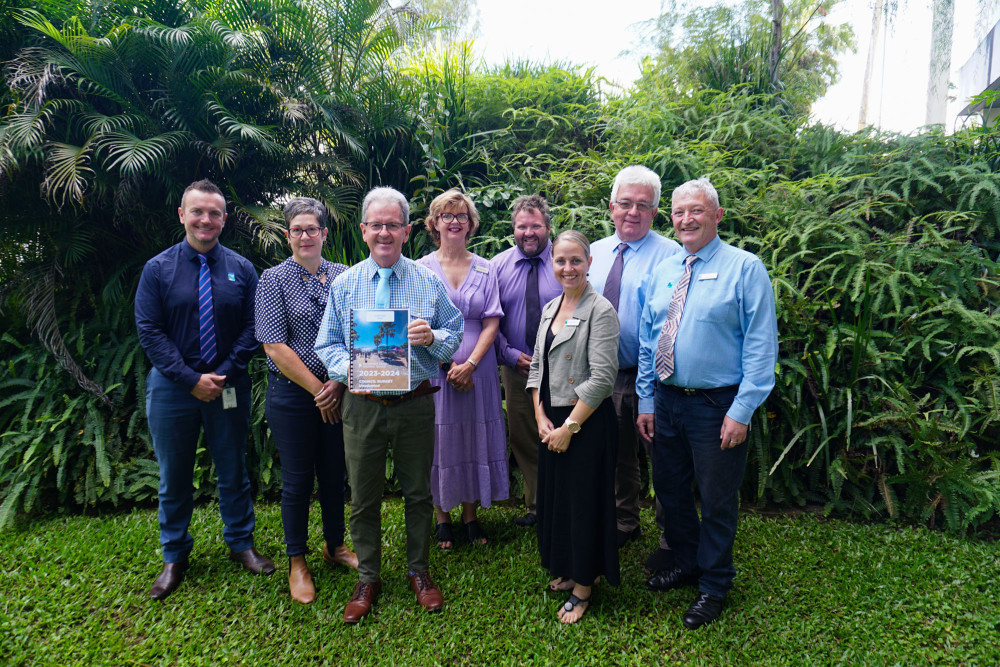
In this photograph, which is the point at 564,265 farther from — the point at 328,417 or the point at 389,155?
the point at 389,155

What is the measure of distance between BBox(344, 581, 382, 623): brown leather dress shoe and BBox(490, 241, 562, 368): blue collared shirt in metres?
1.56

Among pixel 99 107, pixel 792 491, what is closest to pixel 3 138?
pixel 99 107

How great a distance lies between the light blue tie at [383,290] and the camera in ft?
9.19

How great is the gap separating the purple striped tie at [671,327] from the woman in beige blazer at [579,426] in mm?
294

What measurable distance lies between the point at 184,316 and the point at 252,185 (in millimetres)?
2905

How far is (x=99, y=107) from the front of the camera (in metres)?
5.05

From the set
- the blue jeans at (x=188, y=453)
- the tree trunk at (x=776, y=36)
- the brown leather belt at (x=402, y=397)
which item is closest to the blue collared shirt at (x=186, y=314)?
the blue jeans at (x=188, y=453)

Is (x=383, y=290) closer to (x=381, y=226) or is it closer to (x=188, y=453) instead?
(x=381, y=226)

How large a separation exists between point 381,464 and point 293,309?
39.2 inches

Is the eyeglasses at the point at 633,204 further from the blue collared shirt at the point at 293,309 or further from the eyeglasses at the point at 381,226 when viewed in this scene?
the blue collared shirt at the point at 293,309

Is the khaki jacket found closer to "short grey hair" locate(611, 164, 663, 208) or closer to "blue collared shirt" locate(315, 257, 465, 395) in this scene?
"blue collared shirt" locate(315, 257, 465, 395)

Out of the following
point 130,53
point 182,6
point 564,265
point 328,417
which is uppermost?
point 182,6

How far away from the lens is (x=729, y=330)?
272cm

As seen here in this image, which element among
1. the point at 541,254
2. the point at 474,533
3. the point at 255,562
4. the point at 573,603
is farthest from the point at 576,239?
the point at 255,562
